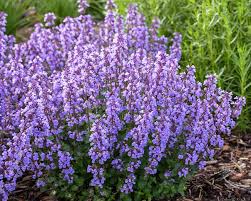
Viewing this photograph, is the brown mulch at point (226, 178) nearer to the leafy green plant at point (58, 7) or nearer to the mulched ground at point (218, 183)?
the mulched ground at point (218, 183)

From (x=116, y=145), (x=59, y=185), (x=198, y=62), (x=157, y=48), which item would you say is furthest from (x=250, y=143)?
(x=59, y=185)

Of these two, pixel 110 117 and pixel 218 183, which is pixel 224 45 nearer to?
pixel 218 183

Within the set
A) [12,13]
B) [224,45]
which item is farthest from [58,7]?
[224,45]

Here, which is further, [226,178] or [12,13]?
[12,13]

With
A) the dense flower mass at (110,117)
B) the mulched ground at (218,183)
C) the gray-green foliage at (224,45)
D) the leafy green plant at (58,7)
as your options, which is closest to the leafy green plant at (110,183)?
the dense flower mass at (110,117)

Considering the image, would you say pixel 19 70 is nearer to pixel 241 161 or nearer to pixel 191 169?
pixel 191 169

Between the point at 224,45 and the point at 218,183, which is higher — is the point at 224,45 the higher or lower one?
the higher one

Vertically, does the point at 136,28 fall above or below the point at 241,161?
above
